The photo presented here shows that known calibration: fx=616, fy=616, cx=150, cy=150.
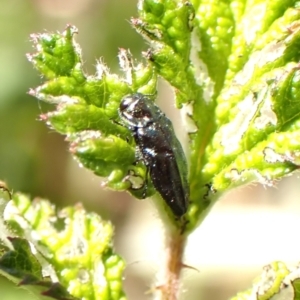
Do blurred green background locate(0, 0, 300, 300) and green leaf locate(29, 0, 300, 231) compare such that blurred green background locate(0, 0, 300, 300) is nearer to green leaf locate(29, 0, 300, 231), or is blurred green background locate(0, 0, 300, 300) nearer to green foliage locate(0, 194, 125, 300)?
green foliage locate(0, 194, 125, 300)

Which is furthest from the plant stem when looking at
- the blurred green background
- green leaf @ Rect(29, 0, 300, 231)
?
the blurred green background

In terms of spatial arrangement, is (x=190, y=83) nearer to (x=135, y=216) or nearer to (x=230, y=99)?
(x=230, y=99)

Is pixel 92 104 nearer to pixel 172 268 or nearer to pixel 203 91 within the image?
pixel 203 91

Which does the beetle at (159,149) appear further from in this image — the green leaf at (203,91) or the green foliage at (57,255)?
the green foliage at (57,255)

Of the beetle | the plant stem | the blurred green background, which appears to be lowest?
the plant stem

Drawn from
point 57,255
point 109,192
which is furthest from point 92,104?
point 109,192

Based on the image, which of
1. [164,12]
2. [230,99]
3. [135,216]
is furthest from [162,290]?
[135,216]
